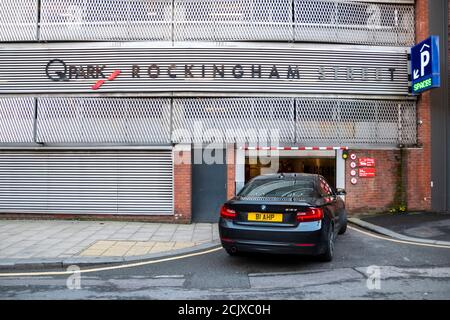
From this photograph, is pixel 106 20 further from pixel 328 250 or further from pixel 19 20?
pixel 328 250

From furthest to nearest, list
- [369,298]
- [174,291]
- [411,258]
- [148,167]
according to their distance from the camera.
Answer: [148,167]
[411,258]
[174,291]
[369,298]

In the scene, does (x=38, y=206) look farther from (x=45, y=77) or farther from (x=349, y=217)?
(x=349, y=217)

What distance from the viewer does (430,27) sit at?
11.3 m

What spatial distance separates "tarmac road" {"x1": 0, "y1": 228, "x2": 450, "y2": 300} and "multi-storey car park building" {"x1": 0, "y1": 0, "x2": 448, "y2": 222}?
417 centimetres

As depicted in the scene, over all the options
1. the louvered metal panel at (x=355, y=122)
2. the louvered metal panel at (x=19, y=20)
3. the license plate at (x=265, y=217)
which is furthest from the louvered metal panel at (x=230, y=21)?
the license plate at (x=265, y=217)

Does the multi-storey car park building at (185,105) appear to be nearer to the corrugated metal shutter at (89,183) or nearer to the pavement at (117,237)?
the corrugated metal shutter at (89,183)

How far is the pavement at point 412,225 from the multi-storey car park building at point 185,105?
57 cm

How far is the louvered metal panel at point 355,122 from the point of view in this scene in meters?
11.2

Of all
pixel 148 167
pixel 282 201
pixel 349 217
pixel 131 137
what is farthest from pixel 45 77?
pixel 349 217

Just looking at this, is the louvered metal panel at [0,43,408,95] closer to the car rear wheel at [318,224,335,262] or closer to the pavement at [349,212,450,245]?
the pavement at [349,212,450,245]

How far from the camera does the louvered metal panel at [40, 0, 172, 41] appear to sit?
1087 cm

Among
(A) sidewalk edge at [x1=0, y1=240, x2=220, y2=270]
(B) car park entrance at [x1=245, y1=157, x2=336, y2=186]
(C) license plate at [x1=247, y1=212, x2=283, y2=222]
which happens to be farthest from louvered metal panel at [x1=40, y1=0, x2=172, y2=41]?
(C) license plate at [x1=247, y1=212, x2=283, y2=222]

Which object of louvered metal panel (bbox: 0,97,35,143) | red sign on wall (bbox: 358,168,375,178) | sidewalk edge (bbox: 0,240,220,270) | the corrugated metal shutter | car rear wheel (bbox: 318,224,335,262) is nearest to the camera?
car rear wheel (bbox: 318,224,335,262)

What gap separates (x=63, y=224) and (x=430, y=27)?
1158 cm
